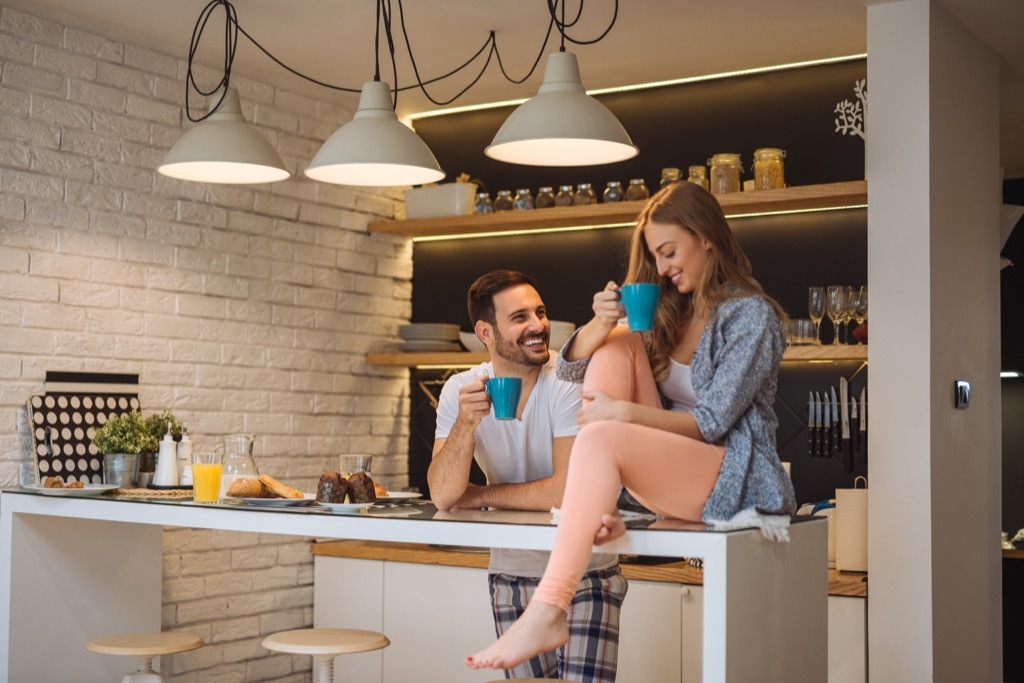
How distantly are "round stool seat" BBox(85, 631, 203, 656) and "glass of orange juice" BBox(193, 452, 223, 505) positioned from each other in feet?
1.80

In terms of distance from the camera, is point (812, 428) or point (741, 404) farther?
point (812, 428)

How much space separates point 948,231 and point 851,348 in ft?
1.61

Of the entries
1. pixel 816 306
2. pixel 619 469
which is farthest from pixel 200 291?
pixel 619 469

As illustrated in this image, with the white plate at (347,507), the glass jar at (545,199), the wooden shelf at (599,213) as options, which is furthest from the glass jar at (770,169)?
the white plate at (347,507)

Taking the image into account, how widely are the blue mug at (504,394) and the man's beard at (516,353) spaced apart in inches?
20.6

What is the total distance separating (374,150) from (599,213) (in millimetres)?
1823

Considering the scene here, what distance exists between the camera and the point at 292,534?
2.68 meters

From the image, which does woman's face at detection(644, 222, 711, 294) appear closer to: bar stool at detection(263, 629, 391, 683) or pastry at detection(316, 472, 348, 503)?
pastry at detection(316, 472, 348, 503)

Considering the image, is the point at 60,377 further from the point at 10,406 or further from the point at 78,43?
the point at 78,43

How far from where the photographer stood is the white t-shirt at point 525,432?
9.74ft

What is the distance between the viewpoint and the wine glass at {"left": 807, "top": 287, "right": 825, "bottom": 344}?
4.19 m

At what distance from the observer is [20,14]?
3828mm

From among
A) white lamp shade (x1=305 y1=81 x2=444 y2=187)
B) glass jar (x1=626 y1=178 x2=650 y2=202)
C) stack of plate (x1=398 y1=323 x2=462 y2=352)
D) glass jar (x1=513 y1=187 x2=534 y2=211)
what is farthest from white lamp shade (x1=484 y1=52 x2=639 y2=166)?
stack of plate (x1=398 y1=323 x2=462 y2=352)

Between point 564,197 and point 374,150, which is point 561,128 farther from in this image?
point 564,197
